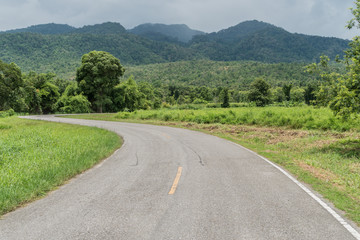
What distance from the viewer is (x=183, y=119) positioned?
3219 cm

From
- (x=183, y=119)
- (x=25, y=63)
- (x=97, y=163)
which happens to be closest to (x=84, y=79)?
(x=183, y=119)

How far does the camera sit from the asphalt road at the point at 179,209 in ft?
13.7

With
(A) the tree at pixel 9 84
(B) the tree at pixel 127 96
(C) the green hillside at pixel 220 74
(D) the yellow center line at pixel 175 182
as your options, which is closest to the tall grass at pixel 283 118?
(D) the yellow center line at pixel 175 182

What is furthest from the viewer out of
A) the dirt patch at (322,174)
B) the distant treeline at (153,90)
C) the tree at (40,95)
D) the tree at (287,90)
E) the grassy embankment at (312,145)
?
the tree at (287,90)

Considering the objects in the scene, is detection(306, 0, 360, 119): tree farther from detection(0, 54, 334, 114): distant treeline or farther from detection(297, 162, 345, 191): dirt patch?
detection(297, 162, 345, 191): dirt patch

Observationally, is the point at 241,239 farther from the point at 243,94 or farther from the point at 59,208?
the point at 243,94

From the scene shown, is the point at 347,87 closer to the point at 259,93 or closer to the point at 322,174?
the point at 322,174

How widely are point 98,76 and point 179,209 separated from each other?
50576 millimetres

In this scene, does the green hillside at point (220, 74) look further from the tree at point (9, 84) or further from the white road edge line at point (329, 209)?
the white road edge line at point (329, 209)

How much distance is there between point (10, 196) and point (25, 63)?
17894 centimetres

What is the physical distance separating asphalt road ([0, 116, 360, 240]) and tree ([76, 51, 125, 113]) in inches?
1792

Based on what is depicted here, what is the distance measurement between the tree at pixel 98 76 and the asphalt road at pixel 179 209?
45.5 meters

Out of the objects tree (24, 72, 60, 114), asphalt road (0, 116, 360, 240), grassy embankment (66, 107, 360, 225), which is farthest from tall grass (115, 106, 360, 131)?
tree (24, 72, 60, 114)

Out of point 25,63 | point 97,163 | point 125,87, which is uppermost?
point 25,63
